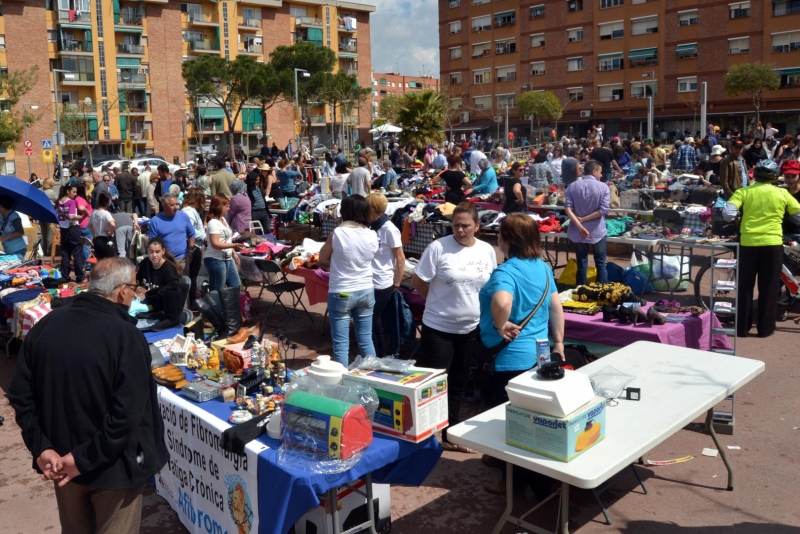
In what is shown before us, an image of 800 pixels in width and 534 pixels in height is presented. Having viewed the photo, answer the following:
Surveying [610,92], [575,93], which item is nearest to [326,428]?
[610,92]

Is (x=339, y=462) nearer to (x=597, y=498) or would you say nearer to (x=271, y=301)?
(x=597, y=498)

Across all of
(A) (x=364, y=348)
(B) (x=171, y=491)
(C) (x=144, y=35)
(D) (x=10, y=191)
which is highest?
(C) (x=144, y=35)

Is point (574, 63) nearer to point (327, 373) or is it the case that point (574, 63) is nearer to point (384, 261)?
point (384, 261)

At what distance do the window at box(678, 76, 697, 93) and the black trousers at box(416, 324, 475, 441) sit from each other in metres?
48.4

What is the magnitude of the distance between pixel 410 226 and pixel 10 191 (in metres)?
6.11

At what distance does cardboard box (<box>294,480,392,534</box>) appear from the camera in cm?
370

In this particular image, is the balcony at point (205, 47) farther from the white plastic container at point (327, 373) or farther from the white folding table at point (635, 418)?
the white plastic container at point (327, 373)

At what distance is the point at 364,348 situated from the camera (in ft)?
19.1

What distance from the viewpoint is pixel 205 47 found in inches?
2411

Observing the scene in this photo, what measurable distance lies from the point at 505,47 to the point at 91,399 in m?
59.5

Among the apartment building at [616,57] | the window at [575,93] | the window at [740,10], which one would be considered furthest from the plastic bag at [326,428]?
the window at [575,93]

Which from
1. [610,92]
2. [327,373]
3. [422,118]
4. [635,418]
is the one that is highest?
[610,92]

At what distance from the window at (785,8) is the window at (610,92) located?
1047 cm

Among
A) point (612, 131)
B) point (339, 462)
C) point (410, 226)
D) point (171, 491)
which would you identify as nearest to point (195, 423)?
point (171, 491)
